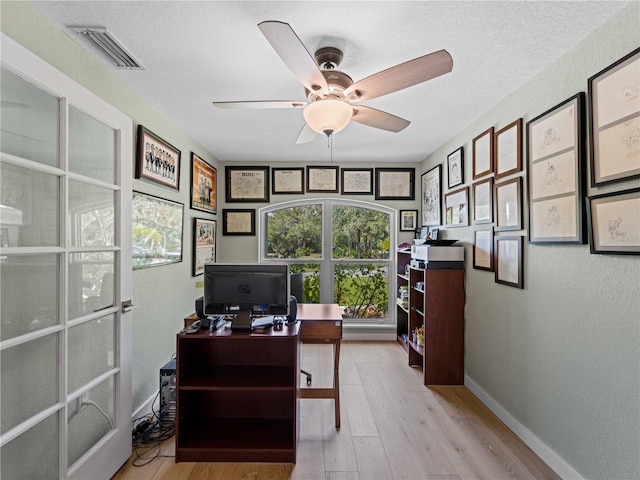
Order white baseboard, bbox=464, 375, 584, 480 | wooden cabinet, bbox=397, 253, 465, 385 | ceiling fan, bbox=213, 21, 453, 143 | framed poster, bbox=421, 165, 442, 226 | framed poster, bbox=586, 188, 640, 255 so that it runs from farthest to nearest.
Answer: framed poster, bbox=421, 165, 442, 226 < wooden cabinet, bbox=397, 253, 465, 385 < white baseboard, bbox=464, 375, 584, 480 < framed poster, bbox=586, 188, 640, 255 < ceiling fan, bbox=213, 21, 453, 143

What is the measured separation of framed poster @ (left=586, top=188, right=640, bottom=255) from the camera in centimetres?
155

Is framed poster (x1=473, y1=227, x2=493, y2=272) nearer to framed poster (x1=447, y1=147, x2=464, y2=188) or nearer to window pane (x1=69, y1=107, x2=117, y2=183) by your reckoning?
framed poster (x1=447, y1=147, x2=464, y2=188)

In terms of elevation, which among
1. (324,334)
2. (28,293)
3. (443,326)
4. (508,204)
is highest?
(508,204)

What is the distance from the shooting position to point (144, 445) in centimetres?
235

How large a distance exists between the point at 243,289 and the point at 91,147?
Result: 1202 mm

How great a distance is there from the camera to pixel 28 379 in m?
1.50

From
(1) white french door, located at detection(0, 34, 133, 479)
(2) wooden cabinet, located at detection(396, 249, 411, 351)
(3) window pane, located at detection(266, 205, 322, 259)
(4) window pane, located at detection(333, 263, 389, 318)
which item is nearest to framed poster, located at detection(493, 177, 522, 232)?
(2) wooden cabinet, located at detection(396, 249, 411, 351)

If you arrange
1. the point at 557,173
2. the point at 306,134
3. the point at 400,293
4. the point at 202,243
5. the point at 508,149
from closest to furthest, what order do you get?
the point at 557,173 → the point at 306,134 → the point at 508,149 → the point at 202,243 → the point at 400,293

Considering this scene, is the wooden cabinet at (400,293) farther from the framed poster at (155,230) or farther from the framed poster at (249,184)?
the framed poster at (155,230)

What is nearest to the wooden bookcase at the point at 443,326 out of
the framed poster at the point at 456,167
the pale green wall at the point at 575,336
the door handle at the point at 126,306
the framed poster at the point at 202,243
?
the pale green wall at the point at 575,336

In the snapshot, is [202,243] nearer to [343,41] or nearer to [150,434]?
[150,434]

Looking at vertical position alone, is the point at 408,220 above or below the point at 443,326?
above

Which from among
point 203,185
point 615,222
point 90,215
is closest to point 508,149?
point 615,222

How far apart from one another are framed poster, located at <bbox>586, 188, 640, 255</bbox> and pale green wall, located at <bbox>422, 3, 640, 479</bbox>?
51 mm
